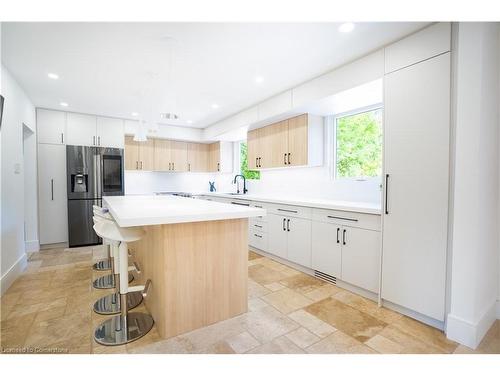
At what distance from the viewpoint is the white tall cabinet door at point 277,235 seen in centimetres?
340

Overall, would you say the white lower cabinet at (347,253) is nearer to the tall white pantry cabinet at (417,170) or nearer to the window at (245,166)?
the tall white pantry cabinet at (417,170)

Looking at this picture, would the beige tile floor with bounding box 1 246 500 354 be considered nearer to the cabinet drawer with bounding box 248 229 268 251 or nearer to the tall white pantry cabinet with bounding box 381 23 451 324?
the tall white pantry cabinet with bounding box 381 23 451 324

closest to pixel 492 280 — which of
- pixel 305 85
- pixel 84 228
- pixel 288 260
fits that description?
pixel 288 260

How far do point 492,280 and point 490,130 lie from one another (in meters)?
1.22

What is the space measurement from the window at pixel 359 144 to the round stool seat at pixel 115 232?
2665mm

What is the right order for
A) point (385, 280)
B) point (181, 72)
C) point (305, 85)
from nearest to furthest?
1. point (385, 280)
2. point (181, 72)
3. point (305, 85)

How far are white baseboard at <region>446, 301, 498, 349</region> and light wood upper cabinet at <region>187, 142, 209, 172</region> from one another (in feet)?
16.8

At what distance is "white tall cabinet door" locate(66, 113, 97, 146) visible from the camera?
445 centimetres

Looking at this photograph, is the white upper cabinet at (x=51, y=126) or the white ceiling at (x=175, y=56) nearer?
the white ceiling at (x=175, y=56)

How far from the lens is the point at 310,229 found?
3008 millimetres

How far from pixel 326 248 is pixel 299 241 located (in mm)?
411

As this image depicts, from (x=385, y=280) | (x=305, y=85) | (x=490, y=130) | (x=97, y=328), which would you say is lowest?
(x=97, y=328)

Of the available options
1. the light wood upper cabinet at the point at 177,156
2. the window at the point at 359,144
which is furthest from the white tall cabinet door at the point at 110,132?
the window at the point at 359,144
